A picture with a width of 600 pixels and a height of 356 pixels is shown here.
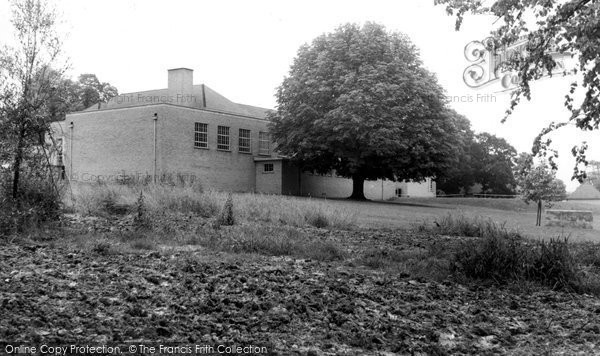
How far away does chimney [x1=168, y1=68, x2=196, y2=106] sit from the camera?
44.4 m

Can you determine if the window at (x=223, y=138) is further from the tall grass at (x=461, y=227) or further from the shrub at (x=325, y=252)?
the shrub at (x=325, y=252)

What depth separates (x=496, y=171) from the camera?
2798 inches

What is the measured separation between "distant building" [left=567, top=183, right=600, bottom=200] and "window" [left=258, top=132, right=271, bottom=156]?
3827 centimetres

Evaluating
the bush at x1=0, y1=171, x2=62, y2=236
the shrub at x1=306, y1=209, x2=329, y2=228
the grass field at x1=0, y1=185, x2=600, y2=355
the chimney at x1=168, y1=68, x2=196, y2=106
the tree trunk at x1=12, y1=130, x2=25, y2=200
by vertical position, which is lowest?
the grass field at x1=0, y1=185, x2=600, y2=355

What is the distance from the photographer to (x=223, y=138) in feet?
143

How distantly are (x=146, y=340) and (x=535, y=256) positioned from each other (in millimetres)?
6152

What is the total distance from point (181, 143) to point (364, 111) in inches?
464

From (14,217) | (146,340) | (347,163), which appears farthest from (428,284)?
(347,163)

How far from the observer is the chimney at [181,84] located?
4441 cm

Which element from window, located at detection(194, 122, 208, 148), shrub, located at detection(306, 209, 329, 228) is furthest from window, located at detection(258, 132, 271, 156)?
shrub, located at detection(306, 209, 329, 228)

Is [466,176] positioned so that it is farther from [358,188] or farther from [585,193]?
[358,188]

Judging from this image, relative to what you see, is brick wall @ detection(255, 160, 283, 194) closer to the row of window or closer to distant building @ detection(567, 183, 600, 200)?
the row of window

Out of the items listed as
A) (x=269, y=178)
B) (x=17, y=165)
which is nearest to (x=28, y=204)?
(x=17, y=165)

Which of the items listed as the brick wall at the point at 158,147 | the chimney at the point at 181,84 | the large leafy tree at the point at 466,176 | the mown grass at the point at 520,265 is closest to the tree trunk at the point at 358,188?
the brick wall at the point at 158,147
